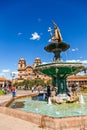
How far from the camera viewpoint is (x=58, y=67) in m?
14.4

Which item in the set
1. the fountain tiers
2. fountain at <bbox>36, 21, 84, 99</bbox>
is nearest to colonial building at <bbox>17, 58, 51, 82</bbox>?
fountain at <bbox>36, 21, 84, 99</bbox>

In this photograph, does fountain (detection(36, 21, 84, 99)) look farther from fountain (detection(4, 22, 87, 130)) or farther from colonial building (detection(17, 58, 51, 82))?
colonial building (detection(17, 58, 51, 82))

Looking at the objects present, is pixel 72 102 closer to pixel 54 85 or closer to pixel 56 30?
pixel 54 85

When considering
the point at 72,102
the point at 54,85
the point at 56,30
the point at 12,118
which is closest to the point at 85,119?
the point at 12,118

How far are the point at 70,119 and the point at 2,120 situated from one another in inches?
123

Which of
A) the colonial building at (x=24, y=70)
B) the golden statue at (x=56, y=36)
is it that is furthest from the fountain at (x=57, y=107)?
the colonial building at (x=24, y=70)

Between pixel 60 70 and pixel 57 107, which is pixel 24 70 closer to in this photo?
pixel 60 70

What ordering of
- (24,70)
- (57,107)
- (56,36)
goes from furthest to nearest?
(24,70), (56,36), (57,107)

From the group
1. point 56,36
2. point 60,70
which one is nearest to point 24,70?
point 56,36

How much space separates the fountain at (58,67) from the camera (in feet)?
47.5

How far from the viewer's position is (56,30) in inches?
660

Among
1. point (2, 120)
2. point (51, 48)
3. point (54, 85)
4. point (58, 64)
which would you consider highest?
point (51, 48)

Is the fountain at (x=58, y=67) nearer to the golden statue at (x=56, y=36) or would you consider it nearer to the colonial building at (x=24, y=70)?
the golden statue at (x=56, y=36)

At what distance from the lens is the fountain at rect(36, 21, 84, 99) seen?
14.5 metres
